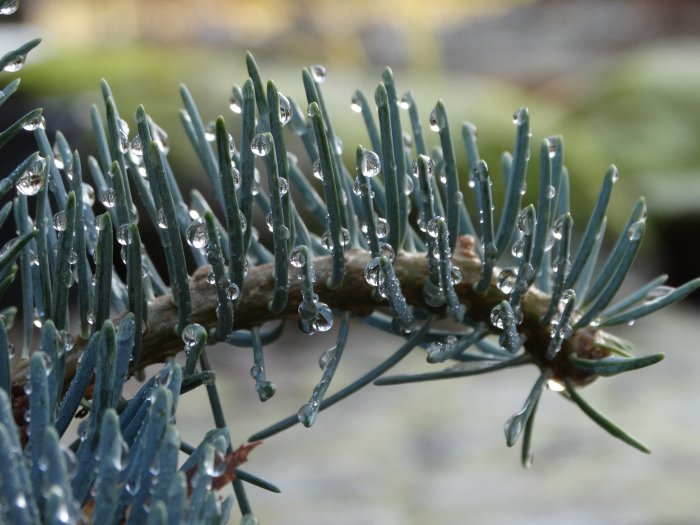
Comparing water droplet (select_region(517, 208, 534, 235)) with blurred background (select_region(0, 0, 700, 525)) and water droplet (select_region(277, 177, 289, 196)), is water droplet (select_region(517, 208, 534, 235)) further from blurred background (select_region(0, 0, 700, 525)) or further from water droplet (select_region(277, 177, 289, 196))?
blurred background (select_region(0, 0, 700, 525))

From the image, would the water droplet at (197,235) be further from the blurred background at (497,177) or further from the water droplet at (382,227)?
the blurred background at (497,177)

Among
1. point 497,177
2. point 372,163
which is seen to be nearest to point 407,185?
point 372,163

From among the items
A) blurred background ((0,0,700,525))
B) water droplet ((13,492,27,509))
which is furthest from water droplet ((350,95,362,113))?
blurred background ((0,0,700,525))

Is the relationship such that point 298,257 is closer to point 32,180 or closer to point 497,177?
point 32,180

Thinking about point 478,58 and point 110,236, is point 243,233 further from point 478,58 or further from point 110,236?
point 478,58

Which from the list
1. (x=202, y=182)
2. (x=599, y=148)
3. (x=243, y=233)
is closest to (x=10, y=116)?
(x=202, y=182)

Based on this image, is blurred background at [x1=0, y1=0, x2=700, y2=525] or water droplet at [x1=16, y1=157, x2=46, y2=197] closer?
water droplet at [x1=16, y1=157, x2=46, y2=197]
